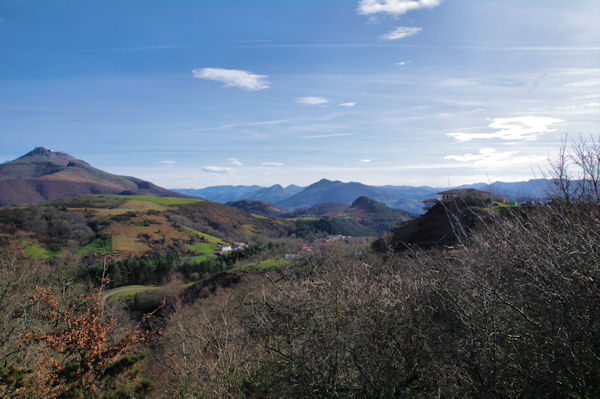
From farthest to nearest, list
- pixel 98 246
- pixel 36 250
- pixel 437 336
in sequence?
pixel 98 246
pixel 36 250
pixel 437 336

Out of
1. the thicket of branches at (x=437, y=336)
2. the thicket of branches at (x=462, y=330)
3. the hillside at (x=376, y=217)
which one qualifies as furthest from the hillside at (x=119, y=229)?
the thicket of branches at (x=462, y=330)

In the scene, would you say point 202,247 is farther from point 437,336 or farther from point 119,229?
point 437,336

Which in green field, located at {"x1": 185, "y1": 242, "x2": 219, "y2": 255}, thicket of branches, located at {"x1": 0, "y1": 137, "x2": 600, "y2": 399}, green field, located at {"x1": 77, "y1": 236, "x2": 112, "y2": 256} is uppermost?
thicket of branches, located at {"x1": 0, "y1": 137, "x2": 600, "y2": 399}

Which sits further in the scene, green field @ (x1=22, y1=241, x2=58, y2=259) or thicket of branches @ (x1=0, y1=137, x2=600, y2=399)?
green field @ (x1=22, y1=241, x2=58, y2=259)

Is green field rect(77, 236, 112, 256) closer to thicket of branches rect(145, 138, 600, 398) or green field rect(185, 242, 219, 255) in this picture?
green field rect(185, 242, 219, 255)

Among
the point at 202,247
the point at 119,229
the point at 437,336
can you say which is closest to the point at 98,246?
the point at 119,229

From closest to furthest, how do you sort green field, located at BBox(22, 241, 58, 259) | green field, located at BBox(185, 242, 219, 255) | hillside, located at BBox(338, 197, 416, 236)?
green field, located at BBox(22, 241, 58, 259) < green field, located at BBox(185, 242, 219, 255) < hillside, located at BBox(338, 197, 416, 236)

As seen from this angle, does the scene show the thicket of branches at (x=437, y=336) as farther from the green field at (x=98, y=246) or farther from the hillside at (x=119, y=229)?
the green field at (x=98, y=246)

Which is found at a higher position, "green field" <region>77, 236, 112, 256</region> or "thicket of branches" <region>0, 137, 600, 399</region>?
"thicket of branches" <region>0, 137, 600, 399</region>

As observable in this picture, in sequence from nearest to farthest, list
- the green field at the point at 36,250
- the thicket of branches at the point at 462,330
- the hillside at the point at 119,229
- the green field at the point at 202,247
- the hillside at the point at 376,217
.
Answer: the thicket of branches at the point at 462,330 → the green field at the point at 36,250 → the hillside at the point at 119,229 → the green field at the point at 202,247 → the hillside at the point at 376,217

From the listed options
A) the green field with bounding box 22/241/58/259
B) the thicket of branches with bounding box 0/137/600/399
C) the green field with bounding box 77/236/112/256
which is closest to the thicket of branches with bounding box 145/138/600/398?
the thicket of branches with bounding box 0/137/600/399

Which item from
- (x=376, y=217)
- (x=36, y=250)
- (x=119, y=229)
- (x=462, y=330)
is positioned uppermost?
(x=462, y=330)

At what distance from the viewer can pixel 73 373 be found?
27.4 ft

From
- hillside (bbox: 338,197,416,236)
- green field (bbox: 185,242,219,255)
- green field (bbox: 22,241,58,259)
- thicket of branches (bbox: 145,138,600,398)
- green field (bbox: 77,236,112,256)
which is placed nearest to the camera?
thicket of branches (bbox: 145,138,600,398)
